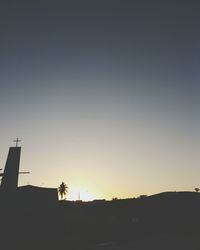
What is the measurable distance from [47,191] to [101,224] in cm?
1446

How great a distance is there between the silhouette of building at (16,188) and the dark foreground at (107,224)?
2.47 ft

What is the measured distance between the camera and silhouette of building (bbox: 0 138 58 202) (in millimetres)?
27970

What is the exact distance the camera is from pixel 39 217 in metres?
26.6

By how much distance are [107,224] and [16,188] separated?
17354 mm

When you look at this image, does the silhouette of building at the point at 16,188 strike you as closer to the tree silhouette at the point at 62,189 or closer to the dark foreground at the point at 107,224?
the dark foreground at the point at 107,224

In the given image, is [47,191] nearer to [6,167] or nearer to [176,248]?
[6,167]

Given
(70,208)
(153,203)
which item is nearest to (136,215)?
(153,203)

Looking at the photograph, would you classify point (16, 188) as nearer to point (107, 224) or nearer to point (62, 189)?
point (107, 224)

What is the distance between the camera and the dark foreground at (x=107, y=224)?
22.7 metres

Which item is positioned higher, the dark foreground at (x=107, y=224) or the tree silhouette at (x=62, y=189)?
the tree silhouette at (x=62, y=189)

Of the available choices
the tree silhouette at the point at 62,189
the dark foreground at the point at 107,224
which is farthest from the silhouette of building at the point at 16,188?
the tree silhouette at the point at 62,189

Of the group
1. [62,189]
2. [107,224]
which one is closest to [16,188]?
[107,224]

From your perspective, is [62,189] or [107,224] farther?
[62,189]

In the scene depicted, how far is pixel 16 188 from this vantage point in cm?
2914
